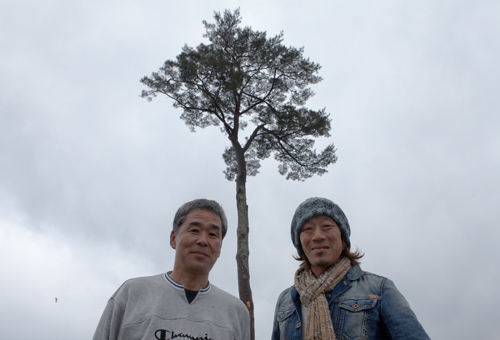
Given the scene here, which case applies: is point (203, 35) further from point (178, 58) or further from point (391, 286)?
point (391, 286)

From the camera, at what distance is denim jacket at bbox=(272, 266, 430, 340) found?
1909 millimetres

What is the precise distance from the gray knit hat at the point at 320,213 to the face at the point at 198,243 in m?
0.53

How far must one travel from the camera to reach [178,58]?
36.5 ft

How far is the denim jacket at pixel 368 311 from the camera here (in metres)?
1.91

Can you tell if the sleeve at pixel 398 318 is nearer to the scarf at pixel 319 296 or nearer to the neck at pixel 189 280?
the scarf at pixel 319 296

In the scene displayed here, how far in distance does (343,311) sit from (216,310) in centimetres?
76

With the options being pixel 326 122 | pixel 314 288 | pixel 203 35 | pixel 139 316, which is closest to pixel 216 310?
pixel 139 316

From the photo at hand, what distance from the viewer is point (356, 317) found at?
2012 millimetres

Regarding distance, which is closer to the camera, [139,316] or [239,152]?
[139,316]

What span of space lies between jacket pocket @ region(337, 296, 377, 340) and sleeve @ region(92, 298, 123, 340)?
1.21 metres

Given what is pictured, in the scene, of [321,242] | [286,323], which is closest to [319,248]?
[321,242]

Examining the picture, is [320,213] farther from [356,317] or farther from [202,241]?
[202,241]

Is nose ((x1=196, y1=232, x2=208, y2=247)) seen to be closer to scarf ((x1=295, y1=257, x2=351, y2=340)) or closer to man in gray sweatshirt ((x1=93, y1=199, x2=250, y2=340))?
man in gray sweatshirt ((x1=93, y1=199, x2=250, y2=340))

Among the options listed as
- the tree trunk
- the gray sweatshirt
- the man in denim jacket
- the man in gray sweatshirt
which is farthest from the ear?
the tree trunk
